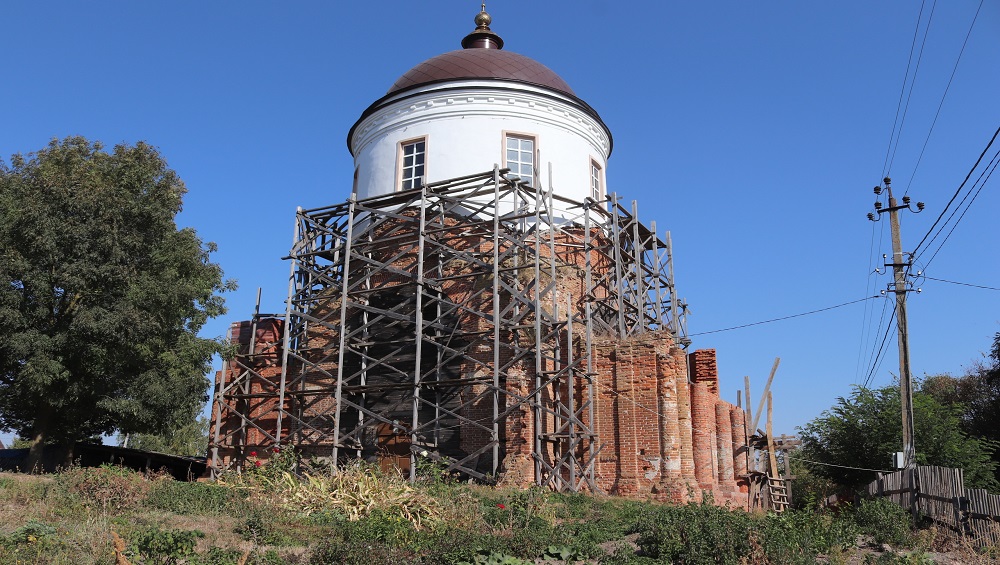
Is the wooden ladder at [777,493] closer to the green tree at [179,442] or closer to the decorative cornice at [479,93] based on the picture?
the decorative cornice at [479,93]

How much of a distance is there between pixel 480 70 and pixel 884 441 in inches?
638

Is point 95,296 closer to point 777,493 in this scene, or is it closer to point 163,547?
point 163,547

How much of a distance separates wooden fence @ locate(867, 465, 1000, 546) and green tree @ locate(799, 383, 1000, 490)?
7.76 m

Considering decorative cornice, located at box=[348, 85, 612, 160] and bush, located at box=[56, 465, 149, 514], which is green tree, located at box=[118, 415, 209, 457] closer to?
decorative cornice, located at box=[348, 85, 612, 160]

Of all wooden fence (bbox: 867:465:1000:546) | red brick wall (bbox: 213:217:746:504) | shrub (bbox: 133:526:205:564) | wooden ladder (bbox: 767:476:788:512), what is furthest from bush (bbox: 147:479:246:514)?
wooden ladder (bbox: 767:476:788:512)

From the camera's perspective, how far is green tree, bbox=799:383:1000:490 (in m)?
22.4

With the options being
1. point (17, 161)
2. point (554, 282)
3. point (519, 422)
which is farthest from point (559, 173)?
point (17, 161)

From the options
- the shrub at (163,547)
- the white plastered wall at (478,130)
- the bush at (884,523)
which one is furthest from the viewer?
the white plastered wall at (478,130)

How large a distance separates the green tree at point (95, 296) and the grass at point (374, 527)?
164 inches

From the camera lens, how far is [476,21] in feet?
84.6

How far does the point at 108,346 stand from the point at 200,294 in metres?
2.92

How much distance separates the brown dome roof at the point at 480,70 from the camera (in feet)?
71.5

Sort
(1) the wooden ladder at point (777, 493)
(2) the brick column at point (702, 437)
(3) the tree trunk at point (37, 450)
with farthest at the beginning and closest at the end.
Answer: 1. (1) the wooden ladder at point (777, 493)
2. (3) the tree trunk at point (37, 450)
3. (2) the brick column at point (702, 437)

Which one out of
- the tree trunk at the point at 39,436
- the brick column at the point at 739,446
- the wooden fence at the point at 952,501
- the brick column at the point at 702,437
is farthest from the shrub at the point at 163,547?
the brick column at the point at 739,446
